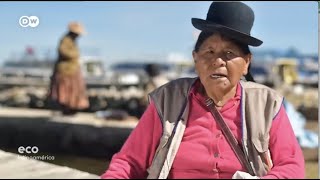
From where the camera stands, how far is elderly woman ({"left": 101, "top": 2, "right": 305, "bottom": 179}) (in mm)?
1588

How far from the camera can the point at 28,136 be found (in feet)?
13.7

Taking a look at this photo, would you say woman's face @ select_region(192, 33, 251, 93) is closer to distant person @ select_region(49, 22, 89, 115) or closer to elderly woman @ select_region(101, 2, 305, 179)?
elderly woman @ select_region(101, 2, 305, 179)

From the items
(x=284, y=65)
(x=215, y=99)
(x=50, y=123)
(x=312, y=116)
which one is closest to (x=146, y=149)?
(x=215, y=99)

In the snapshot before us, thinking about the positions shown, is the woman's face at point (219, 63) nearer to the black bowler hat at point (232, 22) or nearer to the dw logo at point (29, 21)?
the black bowler hat at point (232, 22)

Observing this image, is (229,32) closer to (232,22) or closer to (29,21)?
(232,22)

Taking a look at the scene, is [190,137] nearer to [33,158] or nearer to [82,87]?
[33,158]

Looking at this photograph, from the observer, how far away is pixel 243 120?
1.61m

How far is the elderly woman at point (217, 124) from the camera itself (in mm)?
1588

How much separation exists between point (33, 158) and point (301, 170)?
124 cm

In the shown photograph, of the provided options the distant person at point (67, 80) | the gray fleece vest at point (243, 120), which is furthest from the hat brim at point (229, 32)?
the distant person at point (67, 80)

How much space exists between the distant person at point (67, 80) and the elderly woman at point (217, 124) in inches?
162

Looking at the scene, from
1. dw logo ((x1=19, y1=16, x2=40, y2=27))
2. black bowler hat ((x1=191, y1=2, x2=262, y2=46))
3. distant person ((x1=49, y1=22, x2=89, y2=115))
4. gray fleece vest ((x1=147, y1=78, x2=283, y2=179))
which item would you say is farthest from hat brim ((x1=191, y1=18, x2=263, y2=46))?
distant person ((x1=49, y1=22, x2=89, y2=115))

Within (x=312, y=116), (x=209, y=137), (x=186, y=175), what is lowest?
(x=312, y=116)

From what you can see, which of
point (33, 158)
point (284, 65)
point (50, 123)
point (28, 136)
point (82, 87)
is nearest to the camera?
point (33, 158)
